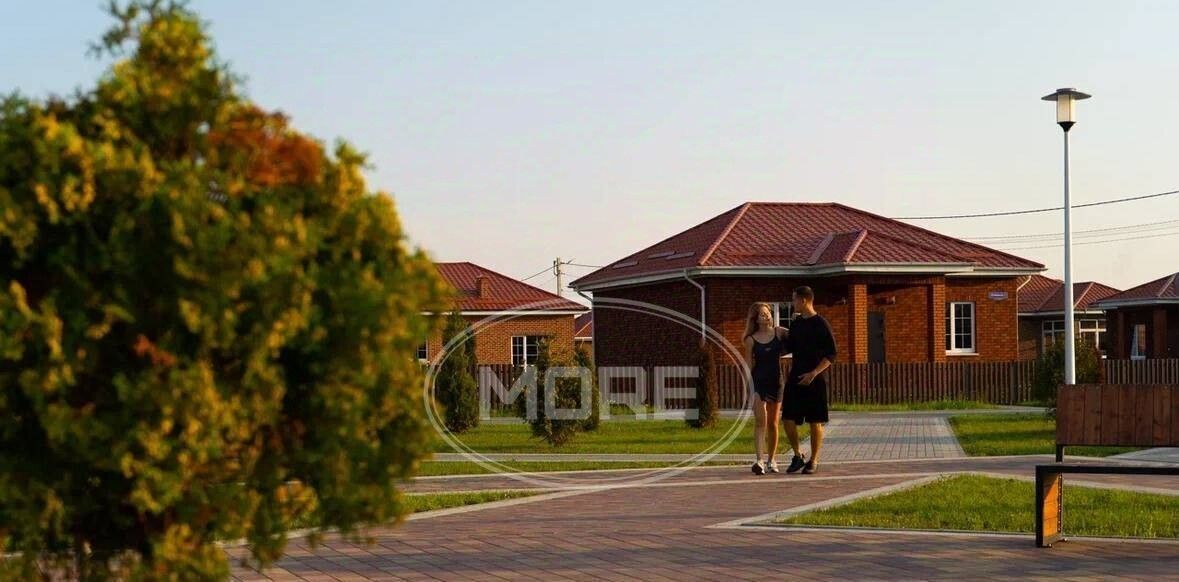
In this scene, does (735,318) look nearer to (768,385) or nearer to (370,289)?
(768,385)

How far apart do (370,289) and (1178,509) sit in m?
8.00

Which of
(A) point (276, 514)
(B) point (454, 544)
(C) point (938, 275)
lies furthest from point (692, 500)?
(C) point (938, 275)

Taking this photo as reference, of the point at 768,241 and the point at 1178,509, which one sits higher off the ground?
the point at 768,241

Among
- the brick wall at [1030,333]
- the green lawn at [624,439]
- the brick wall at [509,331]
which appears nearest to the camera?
the green lawn at [624,439]

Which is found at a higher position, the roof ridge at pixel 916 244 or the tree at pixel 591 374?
the roof ridge at pixel 916 244

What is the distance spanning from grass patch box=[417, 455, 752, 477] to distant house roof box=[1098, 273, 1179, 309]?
3317 cm

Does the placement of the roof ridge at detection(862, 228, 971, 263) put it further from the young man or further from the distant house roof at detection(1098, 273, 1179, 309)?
the young man

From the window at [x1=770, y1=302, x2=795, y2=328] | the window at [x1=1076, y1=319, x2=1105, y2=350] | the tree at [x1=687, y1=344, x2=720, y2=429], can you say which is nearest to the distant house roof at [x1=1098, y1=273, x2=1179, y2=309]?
the window at [x1=1076, y1=319, x2=1105, y2=350]

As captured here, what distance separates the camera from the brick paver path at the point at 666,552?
772 centimetres

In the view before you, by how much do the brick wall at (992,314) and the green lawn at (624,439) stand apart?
1296 cm

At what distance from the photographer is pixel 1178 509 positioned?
413 inches

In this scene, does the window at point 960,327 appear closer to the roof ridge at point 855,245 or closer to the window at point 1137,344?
the roof ridge at point 855,245

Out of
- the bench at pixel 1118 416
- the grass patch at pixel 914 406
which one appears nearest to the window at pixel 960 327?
the grass patch at pixel 914 406

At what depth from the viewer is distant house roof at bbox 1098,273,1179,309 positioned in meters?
45.0
